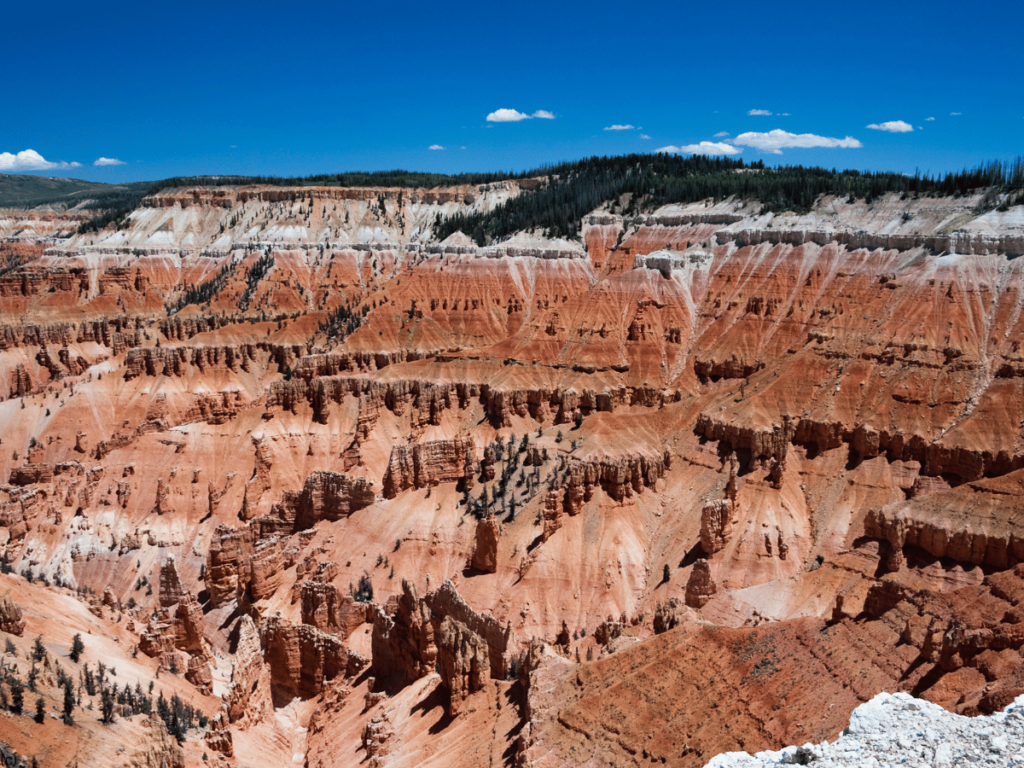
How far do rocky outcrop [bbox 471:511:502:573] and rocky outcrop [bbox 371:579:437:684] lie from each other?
1378 centimetres

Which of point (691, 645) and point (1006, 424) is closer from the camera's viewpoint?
point (691, 645)

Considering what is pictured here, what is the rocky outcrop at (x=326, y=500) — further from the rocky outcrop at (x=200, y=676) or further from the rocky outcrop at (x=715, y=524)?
the rocky outcrop at (x=715, y=524)

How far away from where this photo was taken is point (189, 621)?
5134 centimetres

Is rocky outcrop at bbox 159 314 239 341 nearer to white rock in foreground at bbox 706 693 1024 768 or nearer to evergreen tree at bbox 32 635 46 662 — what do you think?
evergreen tree at bbox 32 635 46 662

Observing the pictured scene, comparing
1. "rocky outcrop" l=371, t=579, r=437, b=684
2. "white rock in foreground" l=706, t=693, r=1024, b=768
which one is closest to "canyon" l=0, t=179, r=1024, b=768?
"rocky outcrop" l=371, t=579, r=437, b=684

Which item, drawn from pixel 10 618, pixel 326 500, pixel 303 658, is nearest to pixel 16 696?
pixel 10 618

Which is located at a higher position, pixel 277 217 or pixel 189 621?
pixel 277 217

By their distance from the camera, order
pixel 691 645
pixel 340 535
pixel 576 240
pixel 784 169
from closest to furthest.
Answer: pixel 691 645
pixel 340 535
pixel 576 240
pixel 784 169

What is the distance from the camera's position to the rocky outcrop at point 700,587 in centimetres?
5456

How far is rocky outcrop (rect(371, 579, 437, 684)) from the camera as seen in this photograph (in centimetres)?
4434

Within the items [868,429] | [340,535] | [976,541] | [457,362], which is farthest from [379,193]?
[976,541]

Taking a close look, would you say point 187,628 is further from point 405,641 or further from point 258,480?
point 258,480

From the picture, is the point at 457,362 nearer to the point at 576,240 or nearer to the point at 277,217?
the point at 576,240

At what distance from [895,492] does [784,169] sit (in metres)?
96.1
